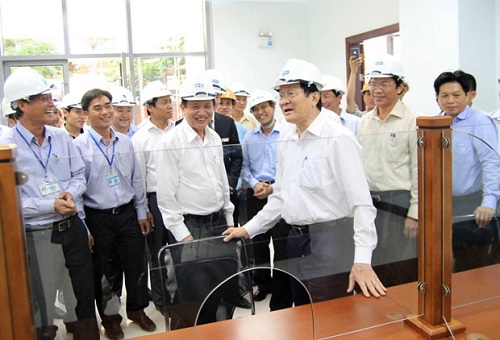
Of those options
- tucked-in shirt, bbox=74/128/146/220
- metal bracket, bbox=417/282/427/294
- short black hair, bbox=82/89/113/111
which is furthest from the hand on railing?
short black hair, bbox=82/89/113/111

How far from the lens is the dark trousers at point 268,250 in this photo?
159cm

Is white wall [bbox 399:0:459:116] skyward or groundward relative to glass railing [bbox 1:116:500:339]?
skyward

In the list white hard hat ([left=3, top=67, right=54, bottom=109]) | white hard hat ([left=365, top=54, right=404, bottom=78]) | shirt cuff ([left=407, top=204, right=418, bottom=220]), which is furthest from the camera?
white hard hat ([left=365, top=54, right=404, bottom=78])

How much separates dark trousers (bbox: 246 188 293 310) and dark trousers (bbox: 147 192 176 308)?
0.29m

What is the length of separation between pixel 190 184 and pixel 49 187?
0.43 metres

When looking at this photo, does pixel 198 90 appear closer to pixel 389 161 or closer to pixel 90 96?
pixel 90 96

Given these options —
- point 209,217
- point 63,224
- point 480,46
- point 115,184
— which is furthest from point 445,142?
point 480,46

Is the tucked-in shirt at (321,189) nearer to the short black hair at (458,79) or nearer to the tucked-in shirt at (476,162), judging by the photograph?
the tucked-in shirt at (476,162)

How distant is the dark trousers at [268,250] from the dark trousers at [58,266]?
541 millimetres

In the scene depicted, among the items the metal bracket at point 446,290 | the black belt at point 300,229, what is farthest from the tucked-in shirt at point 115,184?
the metal bracket at point 446,290

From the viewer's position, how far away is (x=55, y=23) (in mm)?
7508

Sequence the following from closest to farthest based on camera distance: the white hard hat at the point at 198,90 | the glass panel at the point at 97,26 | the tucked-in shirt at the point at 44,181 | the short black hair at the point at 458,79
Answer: the tucked-in shirt at the point at 44,181 → the white hard hat at the point at 198,90 → the short black hair at the point at 458,79 → the glass panel at the point at 97,26

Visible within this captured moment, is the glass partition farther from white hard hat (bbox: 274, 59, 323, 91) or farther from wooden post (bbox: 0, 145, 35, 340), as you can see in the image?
wooden post (bbox: 0, 145, 35, 340)

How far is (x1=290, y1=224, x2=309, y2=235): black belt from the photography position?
169 centimetres
